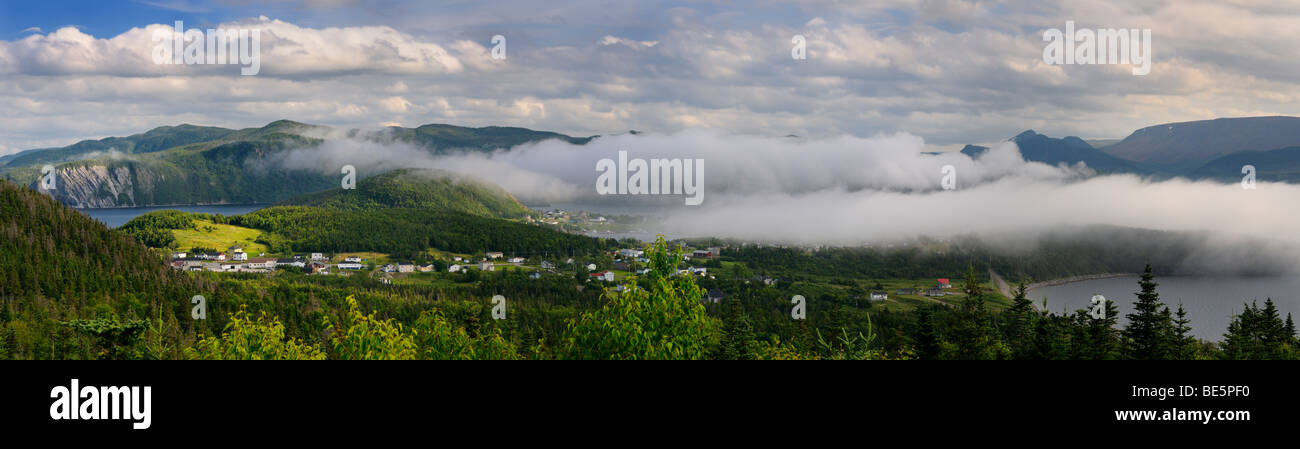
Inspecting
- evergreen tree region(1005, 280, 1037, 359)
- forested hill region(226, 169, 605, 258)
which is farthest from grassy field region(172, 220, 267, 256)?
evergreen tree region(1005, 280, 1037, 359)

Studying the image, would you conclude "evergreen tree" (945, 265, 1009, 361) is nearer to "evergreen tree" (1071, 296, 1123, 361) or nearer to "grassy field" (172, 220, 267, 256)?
"evergreen tree" (1071, 296, 1123, 361)

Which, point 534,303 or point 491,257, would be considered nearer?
point 534,303

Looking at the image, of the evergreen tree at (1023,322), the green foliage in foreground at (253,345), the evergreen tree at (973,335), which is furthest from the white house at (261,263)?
the green foliage in foreground at (253,345)

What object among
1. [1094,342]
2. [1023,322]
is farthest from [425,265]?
[1094,342]
